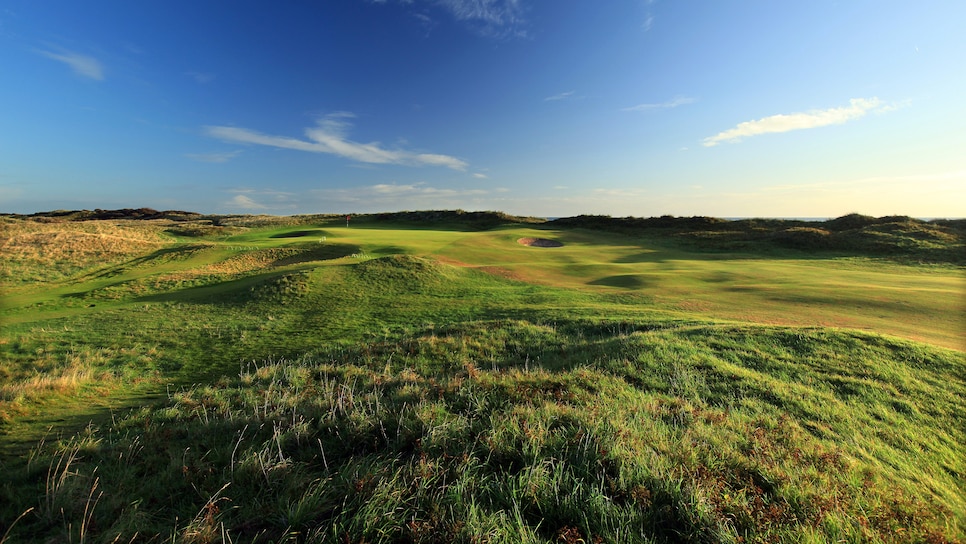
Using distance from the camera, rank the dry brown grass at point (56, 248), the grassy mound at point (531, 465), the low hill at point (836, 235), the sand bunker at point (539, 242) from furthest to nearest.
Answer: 1. the sand bunker at point (539, 242)
2. the low hill at point (836, 235)
3. the dry brown grass at point (56, 248)
4. the grassy mound at point (531, 465)

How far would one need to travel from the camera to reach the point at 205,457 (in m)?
4.51

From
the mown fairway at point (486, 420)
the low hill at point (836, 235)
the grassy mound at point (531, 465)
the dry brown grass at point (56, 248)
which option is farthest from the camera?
the low hill at point (836, 235)

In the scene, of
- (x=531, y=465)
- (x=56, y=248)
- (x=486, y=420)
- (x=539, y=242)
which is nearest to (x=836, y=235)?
(x=539, y=242)

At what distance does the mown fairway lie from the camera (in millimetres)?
3363

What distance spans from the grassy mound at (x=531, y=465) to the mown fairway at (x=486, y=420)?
3 cm

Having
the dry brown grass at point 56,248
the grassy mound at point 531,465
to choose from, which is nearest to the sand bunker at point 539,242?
the grassy mound at point 531,465

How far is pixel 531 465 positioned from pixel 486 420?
1.21 m

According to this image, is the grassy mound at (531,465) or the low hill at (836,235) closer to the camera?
the grassy mound at (531,465)

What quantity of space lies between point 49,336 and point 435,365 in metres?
14.7

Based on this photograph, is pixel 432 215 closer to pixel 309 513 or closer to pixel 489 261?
pixel 489 261

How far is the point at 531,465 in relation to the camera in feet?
→ 13.1

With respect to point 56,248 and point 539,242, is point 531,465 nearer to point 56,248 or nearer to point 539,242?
point 539,242

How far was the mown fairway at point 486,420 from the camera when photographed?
336 cm

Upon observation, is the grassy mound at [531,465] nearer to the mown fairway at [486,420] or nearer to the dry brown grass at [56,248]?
the mown fairway at [486,420]
